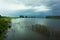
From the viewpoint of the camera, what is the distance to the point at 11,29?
A: 2.41 metres

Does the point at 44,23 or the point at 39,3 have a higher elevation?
the point at 39,3

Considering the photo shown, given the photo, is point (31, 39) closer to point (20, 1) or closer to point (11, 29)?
point (11, 29)

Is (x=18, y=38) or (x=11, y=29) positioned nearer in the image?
(x=11, y=29)

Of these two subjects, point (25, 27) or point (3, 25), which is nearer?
point (3, 25)

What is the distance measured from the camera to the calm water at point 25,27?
235cm

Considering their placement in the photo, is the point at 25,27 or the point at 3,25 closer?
the point at 3,25

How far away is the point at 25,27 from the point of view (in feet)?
8.18

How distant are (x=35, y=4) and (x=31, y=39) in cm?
82

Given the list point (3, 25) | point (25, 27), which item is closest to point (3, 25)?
point (3, 25)

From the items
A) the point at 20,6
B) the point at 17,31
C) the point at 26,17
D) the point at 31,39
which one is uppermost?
the point at 20,6

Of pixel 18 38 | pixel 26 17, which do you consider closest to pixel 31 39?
pixel 18 38

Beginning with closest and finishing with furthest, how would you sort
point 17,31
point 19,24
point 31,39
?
point 19,24
point 17,31
point 31,39

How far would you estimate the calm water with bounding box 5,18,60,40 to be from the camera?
2352 millimetres

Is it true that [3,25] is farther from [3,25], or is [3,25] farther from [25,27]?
[25,27]
